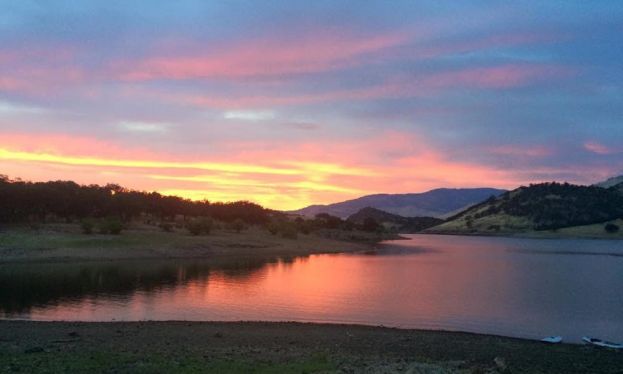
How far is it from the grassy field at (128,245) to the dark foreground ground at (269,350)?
4808 cm

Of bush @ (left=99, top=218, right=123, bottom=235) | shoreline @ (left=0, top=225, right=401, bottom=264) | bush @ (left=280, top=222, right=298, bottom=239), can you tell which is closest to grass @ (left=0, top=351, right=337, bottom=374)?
shoreline @ (left=0, top=225, right=401, bottom=264)

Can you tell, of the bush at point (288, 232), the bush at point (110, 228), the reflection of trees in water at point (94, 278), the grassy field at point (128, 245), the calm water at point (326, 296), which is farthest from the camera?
the bush at point (288, 232)

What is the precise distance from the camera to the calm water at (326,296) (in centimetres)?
3728

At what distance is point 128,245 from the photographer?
285ft

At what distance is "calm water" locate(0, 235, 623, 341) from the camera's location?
37281 millimetres

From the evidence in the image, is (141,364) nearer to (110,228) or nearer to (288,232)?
(110,228)

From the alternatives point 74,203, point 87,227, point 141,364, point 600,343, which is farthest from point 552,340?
point 74,203

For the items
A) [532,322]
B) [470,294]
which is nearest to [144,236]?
[470,294]

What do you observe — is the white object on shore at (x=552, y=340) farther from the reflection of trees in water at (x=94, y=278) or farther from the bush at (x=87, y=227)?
the bush at (x=87, y=227)

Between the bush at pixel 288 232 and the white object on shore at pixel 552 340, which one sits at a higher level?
the bush at pixel 288 232

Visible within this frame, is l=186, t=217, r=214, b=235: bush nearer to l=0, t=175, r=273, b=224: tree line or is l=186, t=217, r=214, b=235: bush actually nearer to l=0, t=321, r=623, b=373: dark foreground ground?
l=0, t=175, r=273, b=224: tree line

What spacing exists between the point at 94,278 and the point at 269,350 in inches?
1507

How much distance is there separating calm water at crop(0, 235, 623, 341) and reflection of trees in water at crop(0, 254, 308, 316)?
0.09 m

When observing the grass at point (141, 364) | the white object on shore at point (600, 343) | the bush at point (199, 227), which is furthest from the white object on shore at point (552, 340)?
the bush at point (199, 227)
